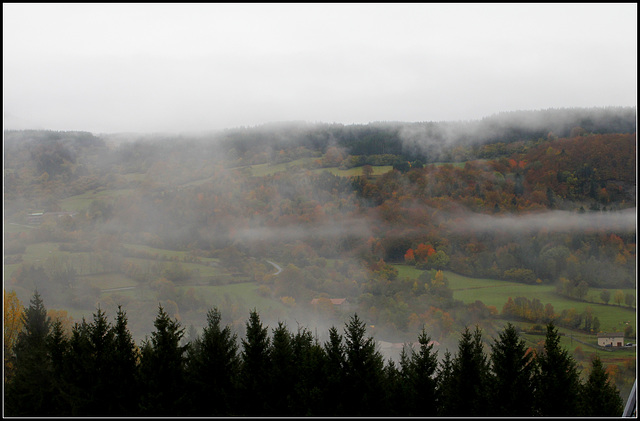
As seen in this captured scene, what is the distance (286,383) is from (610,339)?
92.2 ft

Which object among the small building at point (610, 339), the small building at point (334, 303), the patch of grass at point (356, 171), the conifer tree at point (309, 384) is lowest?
the small building at point (610, 339)

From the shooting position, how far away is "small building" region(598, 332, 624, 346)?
101 feet

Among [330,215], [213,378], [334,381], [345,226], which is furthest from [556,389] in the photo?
[330,215]

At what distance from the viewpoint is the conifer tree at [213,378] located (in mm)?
12391

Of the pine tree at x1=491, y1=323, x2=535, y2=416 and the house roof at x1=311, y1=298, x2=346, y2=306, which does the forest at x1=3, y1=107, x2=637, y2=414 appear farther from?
the pine tree at x1=491, y1=323, x2=535, y2=416

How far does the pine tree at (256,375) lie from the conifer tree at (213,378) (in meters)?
0.31

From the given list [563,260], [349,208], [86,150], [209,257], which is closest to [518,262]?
[563,260]

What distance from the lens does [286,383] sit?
12.4 m

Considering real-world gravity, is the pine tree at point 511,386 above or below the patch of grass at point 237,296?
above

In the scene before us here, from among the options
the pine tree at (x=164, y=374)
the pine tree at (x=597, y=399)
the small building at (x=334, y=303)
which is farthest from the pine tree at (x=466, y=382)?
the small building at (x=334, y=303)

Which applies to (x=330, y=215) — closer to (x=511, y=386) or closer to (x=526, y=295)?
(x=526, y=295)

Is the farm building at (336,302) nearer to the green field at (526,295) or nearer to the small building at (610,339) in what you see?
the green field at (526,295)

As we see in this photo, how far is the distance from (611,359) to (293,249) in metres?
25.6

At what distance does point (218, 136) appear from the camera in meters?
48.3
